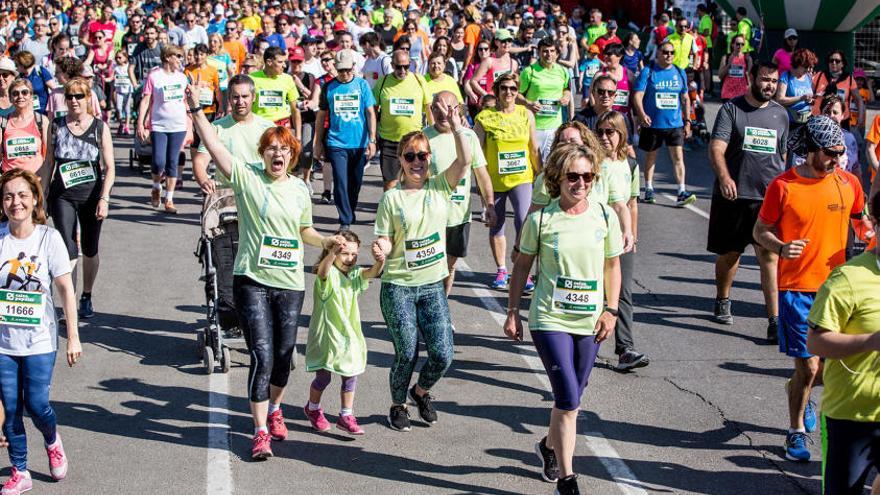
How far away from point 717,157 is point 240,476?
15.7ft

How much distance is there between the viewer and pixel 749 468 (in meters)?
6.95

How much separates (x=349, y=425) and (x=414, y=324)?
693 mm

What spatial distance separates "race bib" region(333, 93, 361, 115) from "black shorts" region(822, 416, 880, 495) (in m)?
8.04

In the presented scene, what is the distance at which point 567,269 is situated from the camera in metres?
6.33

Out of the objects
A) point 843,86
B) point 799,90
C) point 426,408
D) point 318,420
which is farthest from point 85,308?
point 843,86

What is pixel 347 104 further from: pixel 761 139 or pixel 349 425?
pixel 349 425

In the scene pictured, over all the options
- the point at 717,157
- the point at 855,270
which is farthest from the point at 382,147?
the point at 855,270

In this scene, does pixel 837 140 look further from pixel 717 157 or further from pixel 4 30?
pixel 4 30

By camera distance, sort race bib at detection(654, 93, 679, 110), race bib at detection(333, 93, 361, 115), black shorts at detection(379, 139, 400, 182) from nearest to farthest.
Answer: black shorts at detection(379, 139, 400, 182), race bib at detection(333, 93, 361, 115), race bib at detection(654, 93, 679, 110)

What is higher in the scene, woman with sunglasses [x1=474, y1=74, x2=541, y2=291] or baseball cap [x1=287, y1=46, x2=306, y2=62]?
baseball cap [x1=287, y1=46, x2=306, y2=62]

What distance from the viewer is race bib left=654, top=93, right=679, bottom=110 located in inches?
568

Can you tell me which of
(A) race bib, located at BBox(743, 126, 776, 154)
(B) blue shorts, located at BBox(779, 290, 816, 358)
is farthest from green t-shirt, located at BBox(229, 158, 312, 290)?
(A) race bib, located at BBox(743, 126, 776, 154)

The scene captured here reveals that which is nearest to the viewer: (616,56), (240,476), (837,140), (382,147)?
(240,476)

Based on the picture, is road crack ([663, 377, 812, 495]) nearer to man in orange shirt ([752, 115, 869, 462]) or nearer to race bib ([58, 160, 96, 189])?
man in orange shirt ([752, 115, 869, 462])
